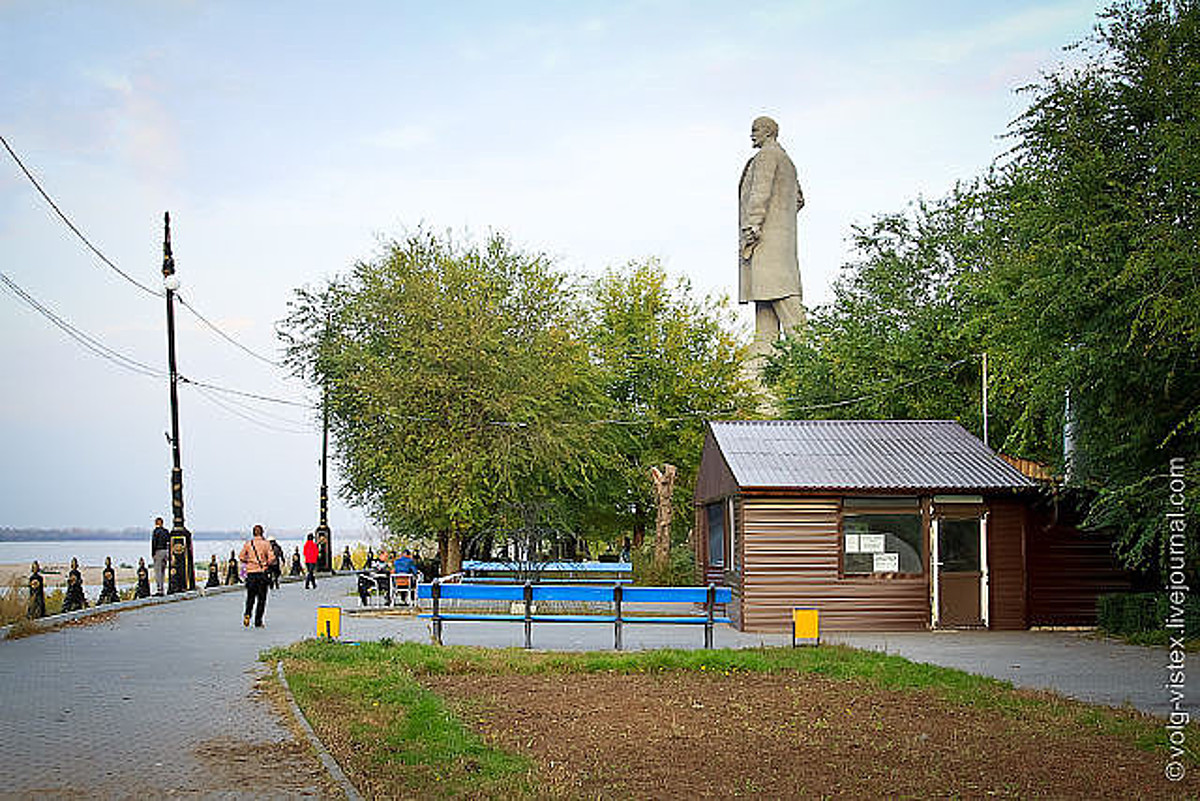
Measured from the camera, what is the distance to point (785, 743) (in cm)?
1106

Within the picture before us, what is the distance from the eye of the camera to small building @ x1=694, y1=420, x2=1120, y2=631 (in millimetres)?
24094

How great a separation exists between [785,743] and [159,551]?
25.9 metres

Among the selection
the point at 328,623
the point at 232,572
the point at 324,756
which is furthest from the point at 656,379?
the point at 324,756

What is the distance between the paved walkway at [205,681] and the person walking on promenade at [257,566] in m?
0.50

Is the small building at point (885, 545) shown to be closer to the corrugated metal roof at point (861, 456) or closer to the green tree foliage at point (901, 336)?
the corrugated metal roof at point (861, 456)

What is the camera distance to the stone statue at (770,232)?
55.8m

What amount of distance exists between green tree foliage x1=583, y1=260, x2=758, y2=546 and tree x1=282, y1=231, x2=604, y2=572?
24.5 ft

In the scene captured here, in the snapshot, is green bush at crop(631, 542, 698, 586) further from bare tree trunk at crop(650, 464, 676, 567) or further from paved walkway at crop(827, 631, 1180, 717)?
paved walkway at crop(827, 631, 1180, 717)

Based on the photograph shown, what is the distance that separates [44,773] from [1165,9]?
1686 cm

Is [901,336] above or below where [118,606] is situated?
above

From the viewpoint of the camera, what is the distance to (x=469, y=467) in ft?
120

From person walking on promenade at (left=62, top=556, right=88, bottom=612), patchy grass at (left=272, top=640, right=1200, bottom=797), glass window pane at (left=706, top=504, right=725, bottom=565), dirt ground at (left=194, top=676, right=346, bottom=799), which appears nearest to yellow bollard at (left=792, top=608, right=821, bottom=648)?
patchy grass at (left=272, top=640, right=1200, bottom=797)

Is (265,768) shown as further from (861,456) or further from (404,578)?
(404,578)

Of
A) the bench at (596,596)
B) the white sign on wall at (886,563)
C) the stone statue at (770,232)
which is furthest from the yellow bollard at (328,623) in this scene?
the stone statue at (770,232)
